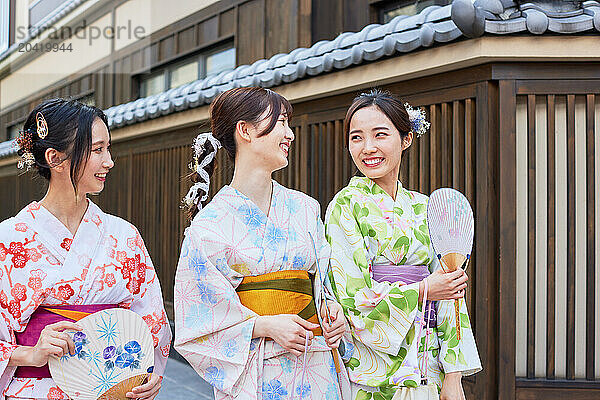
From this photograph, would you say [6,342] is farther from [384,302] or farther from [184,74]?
[184,74]

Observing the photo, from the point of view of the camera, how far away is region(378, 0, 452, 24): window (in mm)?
7352

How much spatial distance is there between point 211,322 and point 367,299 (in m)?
0.63

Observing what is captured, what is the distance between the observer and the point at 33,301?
2719 mm

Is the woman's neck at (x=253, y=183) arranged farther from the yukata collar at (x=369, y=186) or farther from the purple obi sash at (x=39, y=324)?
the purple obi sash at (x=39, y=324)

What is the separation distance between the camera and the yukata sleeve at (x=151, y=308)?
9.85 ft

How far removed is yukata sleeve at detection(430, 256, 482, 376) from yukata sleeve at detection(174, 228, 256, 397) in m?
0.84

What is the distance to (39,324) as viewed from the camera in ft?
8.99

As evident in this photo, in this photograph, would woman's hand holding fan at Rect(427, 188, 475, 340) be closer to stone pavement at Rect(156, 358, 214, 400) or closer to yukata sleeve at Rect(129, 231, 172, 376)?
yukata sleeve at Rect(129, 231, 172, 376)

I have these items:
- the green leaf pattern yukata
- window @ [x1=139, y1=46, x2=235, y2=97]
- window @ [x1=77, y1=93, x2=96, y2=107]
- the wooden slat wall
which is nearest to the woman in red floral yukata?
the green leaf pattern yukata

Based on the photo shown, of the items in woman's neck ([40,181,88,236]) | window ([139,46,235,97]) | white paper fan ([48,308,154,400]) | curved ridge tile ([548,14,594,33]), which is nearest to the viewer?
white paper fan ([48,308,154,400])

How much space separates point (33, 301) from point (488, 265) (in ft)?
8.99

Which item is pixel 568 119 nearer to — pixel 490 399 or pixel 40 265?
pixel 490 399

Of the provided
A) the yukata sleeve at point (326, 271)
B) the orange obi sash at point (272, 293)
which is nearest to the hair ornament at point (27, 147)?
the orange obi sash at point (272, 293)

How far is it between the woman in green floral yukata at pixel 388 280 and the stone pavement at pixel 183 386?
12.3 ft
